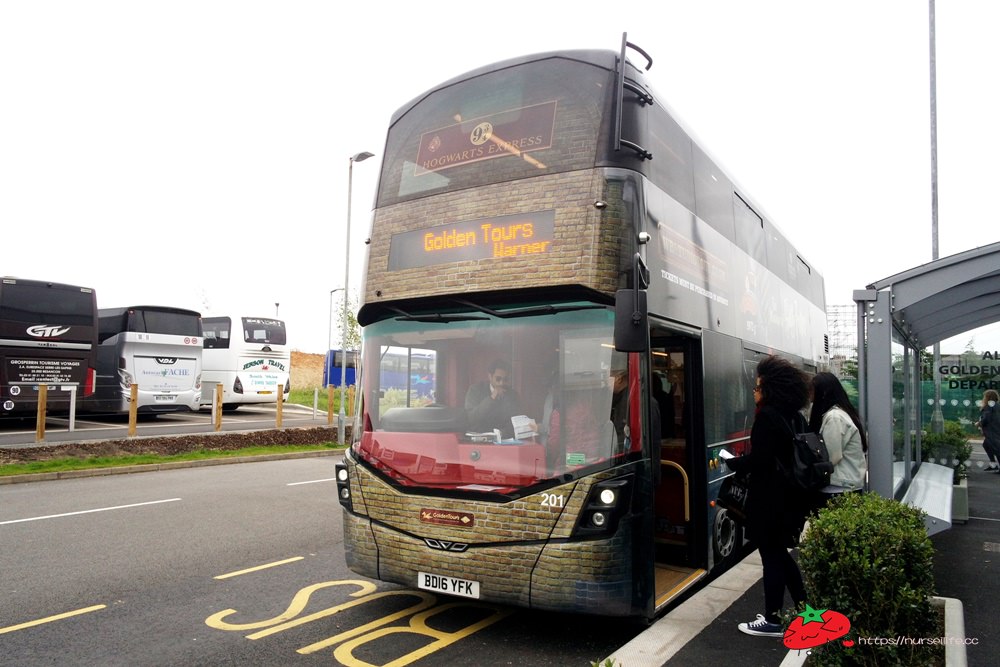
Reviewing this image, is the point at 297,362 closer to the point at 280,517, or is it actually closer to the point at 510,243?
the point at 280,517

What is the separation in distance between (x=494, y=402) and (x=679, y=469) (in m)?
Answer: 2.04

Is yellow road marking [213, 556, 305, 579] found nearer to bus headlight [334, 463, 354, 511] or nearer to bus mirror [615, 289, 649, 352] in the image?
bus headlight [334, 463, 354, 511]

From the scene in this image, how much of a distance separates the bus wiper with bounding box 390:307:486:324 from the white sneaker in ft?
9.29

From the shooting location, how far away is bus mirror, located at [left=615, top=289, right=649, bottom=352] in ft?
16.2

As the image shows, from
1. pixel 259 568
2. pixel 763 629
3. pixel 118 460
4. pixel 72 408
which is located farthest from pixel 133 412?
pixel 763 629

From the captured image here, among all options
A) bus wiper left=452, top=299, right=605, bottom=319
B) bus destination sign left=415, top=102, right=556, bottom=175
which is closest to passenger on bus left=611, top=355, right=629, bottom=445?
bus wiper left=452, top=299, right=605, bottom=319

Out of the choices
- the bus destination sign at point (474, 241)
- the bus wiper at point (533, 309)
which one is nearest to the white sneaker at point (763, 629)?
the bus wiper at point (533, 309)

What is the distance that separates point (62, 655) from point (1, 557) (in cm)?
346

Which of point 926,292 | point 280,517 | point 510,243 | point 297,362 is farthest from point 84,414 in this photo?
point 297,362

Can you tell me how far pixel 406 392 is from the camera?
5.98m

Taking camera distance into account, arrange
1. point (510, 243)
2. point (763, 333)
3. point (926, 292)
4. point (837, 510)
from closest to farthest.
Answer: point (837, 510) → point (510, 243) → point (926, 292) → point (763, 333)

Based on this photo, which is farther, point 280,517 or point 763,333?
point 280,517

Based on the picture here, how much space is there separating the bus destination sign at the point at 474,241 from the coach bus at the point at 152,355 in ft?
59.6

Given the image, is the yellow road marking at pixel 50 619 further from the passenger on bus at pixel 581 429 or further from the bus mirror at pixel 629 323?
the bus mirror at pixel 629 323
